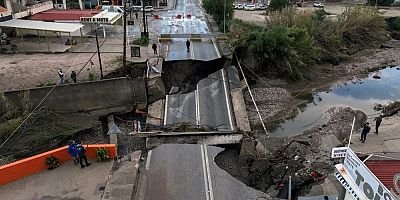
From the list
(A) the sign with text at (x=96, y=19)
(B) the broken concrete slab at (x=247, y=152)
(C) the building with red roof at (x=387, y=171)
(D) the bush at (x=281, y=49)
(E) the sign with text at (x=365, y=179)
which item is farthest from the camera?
(A) the sign with text at (x=96, y=19)

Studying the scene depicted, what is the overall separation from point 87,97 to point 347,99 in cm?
2139

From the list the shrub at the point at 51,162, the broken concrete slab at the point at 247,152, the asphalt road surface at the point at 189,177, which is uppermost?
the shrub at the point at 51,162

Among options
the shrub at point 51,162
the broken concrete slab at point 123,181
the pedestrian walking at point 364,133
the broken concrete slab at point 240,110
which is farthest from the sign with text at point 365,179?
the broken concrete slab at point 240,110

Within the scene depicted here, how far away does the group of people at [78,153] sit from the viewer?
14619mm

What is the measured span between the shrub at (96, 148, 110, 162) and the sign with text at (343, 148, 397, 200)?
9.43 metres

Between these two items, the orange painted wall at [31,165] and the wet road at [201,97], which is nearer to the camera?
the orange painted wall at [31,165]

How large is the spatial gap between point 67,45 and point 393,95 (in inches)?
1235

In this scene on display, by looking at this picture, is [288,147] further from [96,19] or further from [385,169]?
[96,19]

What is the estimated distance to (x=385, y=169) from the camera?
1025 centimetres

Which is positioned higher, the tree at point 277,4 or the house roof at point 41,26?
the tree at point 277,4

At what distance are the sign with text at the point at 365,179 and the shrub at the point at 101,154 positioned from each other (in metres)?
9.43

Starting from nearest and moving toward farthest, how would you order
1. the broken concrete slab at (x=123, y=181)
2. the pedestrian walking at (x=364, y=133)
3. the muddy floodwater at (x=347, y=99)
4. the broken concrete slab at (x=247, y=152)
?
the broken concrete slab at (x=123, y=181)
the broken concrete slab at (x=247, y=152)
the pedestrian walking at (x=364, y=133)
the muddy floodwater at (x=347, y=99)

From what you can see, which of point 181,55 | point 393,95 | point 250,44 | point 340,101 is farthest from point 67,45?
point 393,95

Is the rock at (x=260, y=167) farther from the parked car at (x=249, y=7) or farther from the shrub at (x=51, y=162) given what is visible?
the parked car at (x=249, y=7)
